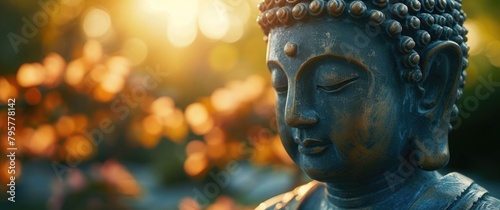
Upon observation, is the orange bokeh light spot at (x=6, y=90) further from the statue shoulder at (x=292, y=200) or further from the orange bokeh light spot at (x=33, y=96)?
the statue shoulder at (x=292, y=200)

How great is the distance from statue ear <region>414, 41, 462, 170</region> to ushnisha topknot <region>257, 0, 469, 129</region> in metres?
0.04

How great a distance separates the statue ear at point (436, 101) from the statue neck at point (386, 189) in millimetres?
77

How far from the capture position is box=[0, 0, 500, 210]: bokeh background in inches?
131

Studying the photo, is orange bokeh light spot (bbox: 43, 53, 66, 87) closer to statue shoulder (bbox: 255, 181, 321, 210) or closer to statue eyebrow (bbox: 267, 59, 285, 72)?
statue shoulder (bbox: 255, 181, 321, 210)

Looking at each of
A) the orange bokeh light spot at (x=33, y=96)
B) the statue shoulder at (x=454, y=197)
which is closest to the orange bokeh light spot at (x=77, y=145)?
the orange bokeh light spot at (x=33, y=96)

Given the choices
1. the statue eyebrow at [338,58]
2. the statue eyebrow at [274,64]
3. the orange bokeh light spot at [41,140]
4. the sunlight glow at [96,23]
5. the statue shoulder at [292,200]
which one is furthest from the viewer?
the sunlight glow at [96,23]

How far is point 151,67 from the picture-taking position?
411 cm

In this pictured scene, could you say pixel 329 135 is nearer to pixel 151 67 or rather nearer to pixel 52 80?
pixel 52 80

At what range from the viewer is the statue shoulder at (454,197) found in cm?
183

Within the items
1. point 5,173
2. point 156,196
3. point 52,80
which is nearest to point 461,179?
point 52,80

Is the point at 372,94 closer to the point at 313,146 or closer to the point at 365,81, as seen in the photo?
the point at 365,81

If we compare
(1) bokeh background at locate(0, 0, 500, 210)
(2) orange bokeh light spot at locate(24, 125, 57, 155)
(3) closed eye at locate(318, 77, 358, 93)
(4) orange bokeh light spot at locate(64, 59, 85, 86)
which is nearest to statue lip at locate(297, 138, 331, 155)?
(3) closed eye at locate(318, 77, 358, 93)

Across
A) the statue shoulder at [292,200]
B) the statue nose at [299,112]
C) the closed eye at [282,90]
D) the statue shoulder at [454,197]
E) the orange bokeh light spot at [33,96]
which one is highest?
the orange bokeh light spot at [33,96]

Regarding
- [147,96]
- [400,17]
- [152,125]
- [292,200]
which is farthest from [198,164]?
[400,17]
